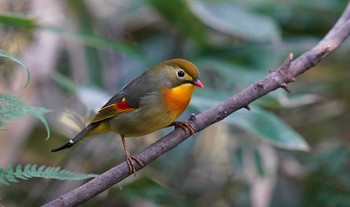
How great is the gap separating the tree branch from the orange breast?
0.94 ft

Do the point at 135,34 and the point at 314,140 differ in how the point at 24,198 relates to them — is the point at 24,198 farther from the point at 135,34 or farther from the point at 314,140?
the point at 314,140

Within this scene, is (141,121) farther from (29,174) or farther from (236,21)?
(236,21)

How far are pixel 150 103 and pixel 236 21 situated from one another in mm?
1078

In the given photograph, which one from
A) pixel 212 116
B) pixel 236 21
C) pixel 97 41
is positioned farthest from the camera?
pixel 236 21

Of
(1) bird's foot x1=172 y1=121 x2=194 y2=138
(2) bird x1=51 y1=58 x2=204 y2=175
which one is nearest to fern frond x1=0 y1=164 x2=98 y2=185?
(1) bird's foot x1=172 y1=121 x2=194 y2=138

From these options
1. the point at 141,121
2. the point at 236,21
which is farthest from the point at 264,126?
the point at 236,21

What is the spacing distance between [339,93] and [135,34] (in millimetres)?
1239

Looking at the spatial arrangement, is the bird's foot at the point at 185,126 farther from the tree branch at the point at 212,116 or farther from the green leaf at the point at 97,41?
the green leaf at the point at 97,41

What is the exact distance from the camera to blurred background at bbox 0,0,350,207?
9.08ft

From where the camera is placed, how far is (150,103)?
2.04 meters

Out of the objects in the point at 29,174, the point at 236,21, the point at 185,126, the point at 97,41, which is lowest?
the point at 29,174

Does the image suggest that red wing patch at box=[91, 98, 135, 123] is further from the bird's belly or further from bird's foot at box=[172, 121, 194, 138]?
bird's foot at box=[172, 121, 194, 138]

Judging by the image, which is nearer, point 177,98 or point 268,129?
point 177,98

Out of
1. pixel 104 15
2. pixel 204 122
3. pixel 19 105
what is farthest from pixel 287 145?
pixel 104 15
